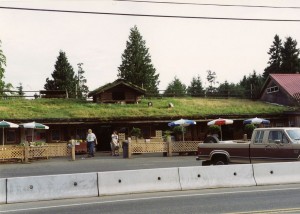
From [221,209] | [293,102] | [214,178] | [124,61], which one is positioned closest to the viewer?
[221,209]

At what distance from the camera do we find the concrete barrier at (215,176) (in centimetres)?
1253

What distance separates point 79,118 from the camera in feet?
103

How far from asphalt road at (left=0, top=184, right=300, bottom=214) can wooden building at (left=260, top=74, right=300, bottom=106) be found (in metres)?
29.7

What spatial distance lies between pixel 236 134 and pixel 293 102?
755cm

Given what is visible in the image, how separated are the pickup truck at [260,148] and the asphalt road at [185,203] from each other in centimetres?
235

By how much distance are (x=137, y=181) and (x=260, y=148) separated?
17.9ft

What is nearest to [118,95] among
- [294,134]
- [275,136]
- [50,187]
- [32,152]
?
[32,152]

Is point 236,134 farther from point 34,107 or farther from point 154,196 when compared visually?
point 154,196

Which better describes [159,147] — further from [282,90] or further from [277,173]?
[282,90]

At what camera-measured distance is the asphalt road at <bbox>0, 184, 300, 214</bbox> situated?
897 cm

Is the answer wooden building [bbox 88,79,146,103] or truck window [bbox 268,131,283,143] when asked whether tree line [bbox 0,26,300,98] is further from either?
truck window [bbox 268,131,283,143]

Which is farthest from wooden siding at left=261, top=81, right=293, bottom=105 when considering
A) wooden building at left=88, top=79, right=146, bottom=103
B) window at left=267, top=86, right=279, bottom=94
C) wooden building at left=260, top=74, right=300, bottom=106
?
wooden building at left=88, top=79, right=146, bottom=103

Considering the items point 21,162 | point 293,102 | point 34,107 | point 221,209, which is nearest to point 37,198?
point 221,209

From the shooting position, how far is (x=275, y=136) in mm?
14750
